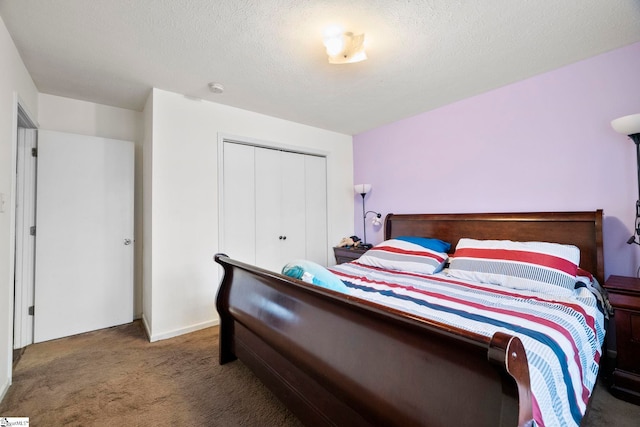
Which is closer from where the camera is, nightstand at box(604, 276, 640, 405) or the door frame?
nightstand at box(604, 276, 640, 405)

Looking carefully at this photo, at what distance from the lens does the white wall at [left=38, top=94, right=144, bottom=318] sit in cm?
278

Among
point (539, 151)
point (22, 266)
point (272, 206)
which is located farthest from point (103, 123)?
point (539, 151)

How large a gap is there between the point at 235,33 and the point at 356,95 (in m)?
1.32

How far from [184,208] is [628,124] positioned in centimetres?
349

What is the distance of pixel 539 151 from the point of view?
244 cm

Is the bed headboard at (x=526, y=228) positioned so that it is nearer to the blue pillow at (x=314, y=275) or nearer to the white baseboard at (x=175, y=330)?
the blue pillow at (x=314, y=275)

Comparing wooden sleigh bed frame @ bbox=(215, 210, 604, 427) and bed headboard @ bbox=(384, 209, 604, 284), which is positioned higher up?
bed headboard @ bbox=(384, 209, 604, 284)

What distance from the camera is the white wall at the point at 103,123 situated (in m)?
2.78

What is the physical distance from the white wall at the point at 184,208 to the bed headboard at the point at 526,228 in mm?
2260

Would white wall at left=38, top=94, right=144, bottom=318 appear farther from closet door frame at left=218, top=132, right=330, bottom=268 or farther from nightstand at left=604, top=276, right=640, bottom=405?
nightstand at left=604, top=276, right=640, bottom=405

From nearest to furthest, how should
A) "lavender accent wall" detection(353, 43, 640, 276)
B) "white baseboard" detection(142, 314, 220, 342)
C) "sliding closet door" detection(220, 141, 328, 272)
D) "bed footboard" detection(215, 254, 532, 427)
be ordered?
"bed footboard" detection(215, 254, 532, 427)
"lavender accent wall" detection(353, 43, 640, 276)
"white baseboard" detection(142, 314, 220, 342)
"sliding closet door" detection(220, 141, 328, 272)

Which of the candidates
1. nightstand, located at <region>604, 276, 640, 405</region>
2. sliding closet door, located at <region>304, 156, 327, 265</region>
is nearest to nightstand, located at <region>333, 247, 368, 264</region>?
sliding closet door, located at <region>304, 156, 327, 265</region>

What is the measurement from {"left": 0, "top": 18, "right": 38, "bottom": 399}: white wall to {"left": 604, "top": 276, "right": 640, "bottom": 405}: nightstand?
3.78 meters

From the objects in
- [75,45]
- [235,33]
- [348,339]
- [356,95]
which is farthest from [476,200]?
[75,45]
